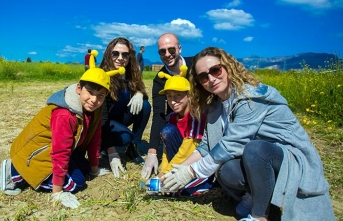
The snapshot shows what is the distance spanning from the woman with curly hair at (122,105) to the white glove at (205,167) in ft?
3.81

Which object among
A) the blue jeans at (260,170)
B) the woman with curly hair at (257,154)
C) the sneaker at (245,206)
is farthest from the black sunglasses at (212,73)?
the sneaker at (245,206)

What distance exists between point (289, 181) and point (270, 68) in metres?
17.6

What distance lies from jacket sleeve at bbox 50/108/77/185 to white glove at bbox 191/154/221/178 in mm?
990

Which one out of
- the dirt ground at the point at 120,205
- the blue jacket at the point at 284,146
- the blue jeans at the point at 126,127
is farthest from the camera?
the blue jeans at the point at 126,127

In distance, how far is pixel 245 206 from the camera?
2.37m

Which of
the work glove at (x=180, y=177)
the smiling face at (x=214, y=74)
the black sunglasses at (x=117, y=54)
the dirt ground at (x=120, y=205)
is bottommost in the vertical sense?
the dirt ground at (x=120, y=205)

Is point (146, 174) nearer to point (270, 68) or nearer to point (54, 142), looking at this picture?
point (54, 142)

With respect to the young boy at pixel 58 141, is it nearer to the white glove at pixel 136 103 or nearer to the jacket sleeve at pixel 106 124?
the jacket sleeve at pixel 106 124

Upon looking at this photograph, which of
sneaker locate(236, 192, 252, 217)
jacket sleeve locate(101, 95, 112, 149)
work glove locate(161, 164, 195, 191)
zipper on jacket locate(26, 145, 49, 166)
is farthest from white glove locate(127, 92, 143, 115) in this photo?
sneaker locate(236, 192, 252, 217)

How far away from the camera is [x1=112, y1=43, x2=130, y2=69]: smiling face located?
336 cm

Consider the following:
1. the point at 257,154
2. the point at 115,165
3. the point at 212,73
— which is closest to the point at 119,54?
the point at 115,165

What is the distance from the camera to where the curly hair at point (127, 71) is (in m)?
3.36

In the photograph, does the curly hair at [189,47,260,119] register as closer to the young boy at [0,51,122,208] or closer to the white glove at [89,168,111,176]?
the young boy at [0,51,122,208]

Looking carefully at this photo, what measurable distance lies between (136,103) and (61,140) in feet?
3.80
